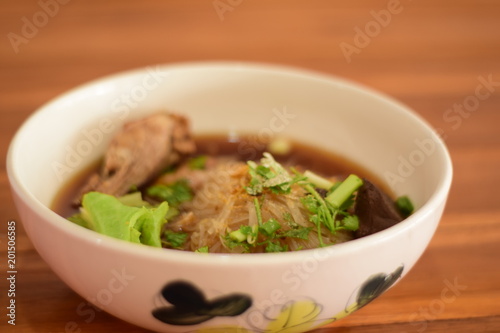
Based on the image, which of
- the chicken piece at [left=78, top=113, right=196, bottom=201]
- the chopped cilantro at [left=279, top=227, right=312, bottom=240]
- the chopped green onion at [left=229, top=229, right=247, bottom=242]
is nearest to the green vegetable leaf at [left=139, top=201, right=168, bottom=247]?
the chopped green onion at [left=229, top=229, right=247, bottom=242]

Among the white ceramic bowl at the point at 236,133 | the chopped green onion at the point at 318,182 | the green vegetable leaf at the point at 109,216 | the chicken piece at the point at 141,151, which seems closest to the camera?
the white ceramic bowl at the point at 236,133

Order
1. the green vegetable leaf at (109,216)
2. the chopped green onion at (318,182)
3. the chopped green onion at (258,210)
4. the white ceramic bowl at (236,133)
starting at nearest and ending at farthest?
the white ceramic bowl at (236,133) → the green vegetable leaf at (109,216) → the chopped green onion at (258,210) → the chopped green onion at (318,182)

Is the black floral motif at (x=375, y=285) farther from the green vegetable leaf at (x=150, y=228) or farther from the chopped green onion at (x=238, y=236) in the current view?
the green vegetable leaf at (x=150, y=228)

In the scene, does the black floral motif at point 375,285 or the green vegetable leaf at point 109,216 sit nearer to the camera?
the black floral motif at point 375,285

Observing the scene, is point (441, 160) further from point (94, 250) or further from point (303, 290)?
point (94, 250)

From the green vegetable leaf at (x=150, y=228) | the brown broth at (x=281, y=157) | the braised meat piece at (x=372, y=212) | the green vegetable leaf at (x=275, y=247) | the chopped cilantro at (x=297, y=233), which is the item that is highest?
the braised meat piece at (x=372, y=212)

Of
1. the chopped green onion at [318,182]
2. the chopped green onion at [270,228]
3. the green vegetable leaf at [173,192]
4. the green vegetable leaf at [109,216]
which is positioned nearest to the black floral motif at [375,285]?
the chopped green onion at [270,228]

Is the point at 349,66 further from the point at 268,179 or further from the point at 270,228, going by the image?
the point at 270,228

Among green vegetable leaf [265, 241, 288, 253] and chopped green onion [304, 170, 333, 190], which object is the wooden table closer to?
green vegetable leaf [265, 241, 288, 253]
